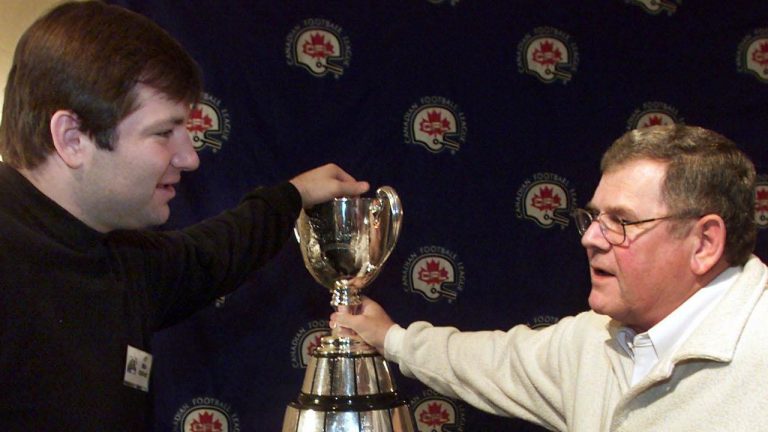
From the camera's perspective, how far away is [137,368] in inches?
49.6

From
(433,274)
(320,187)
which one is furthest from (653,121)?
(320,187)

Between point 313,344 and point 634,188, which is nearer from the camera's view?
point 634,188

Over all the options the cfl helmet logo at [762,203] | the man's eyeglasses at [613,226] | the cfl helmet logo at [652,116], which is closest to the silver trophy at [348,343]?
the man's eyeglasses at [613,226]

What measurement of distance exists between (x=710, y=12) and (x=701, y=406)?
103 cm

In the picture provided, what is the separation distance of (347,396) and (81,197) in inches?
21.1

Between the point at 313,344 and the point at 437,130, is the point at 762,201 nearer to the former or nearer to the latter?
the point at 437,130

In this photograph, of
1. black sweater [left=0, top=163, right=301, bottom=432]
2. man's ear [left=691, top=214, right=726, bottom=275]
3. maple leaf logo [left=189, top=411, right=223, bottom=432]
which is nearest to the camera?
black sweater [left=0, top=163, right=301, bottom=432]

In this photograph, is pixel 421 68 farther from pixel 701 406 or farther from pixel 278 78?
pixel 701 406

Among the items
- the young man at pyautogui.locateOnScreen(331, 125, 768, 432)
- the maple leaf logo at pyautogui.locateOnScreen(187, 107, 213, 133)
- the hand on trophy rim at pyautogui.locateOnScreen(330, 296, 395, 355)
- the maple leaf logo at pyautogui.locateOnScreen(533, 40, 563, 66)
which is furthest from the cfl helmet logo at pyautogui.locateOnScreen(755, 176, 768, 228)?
the maple leaf logo at pyautogui.locateOnScreen(187, 107, 213, 133)

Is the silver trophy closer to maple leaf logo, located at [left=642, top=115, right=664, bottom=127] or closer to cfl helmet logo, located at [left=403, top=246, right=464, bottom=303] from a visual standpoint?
cfl helmet logo, located at [left=403, top=246, right=464, bottom=303]

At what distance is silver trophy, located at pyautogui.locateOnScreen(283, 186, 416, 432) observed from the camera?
1.48 metres

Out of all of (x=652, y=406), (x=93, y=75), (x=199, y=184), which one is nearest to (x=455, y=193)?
(x=199, y=184)

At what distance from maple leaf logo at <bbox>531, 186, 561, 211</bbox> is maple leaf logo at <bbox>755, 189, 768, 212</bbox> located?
0.45 meters

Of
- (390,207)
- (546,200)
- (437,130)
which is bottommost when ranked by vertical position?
(390,207)
